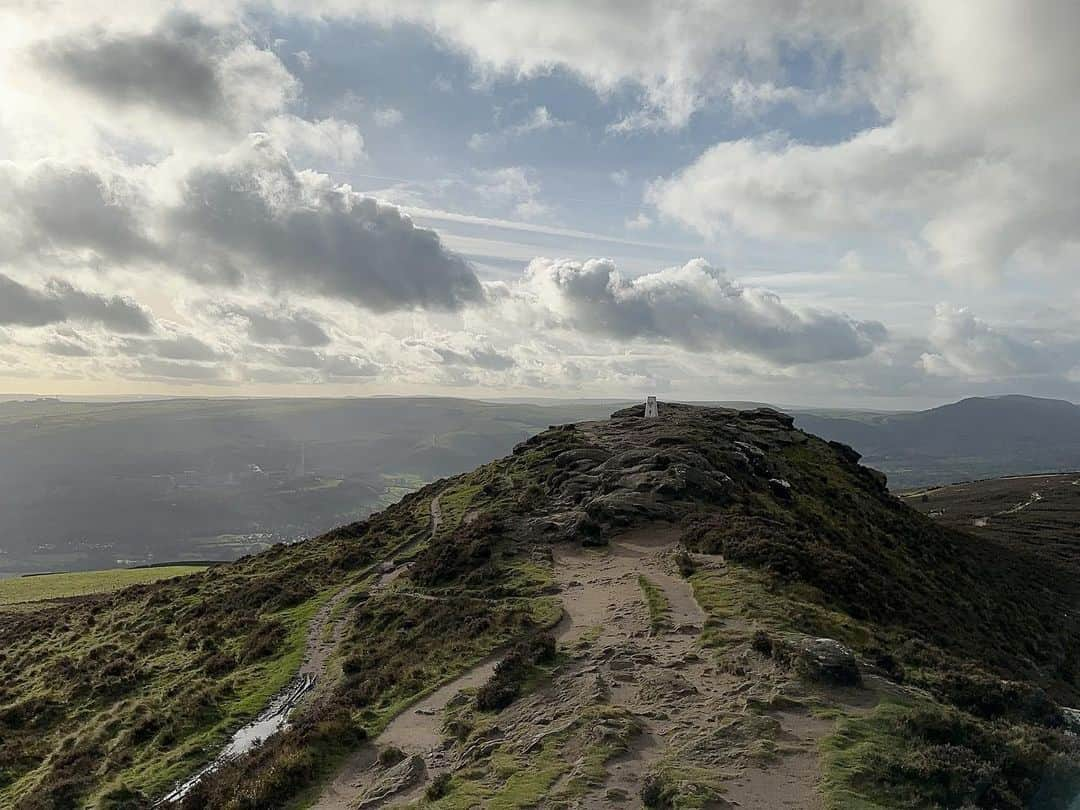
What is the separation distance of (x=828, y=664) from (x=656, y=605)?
337 inches

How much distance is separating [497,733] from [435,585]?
1787 centimetres

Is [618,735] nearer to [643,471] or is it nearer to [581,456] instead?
[643,471]

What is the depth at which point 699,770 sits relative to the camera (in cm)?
1394

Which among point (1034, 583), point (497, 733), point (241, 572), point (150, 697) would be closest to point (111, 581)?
point (241, 572)

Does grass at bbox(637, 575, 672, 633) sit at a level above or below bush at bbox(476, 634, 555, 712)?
above

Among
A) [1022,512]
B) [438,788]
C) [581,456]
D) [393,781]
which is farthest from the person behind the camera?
[1022,512]

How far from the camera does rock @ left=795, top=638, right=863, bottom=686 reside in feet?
58.0

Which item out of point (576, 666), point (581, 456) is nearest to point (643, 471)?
point (581, 456)

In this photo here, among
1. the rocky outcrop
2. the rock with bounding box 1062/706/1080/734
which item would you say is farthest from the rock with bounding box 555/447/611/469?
the rock with bounding box 1062/706/1080/734

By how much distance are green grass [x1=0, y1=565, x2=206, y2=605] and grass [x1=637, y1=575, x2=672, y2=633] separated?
47.8 metres

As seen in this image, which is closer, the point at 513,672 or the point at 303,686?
the point at 513,672

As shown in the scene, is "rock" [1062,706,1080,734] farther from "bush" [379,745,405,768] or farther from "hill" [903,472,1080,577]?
"hill" [903,472,1080,577]

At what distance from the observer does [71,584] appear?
70062 mm

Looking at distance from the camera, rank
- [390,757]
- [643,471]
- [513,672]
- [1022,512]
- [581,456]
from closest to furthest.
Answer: [390,757]
[513,672]
[643,471]
[581,456]
[1022,512]
